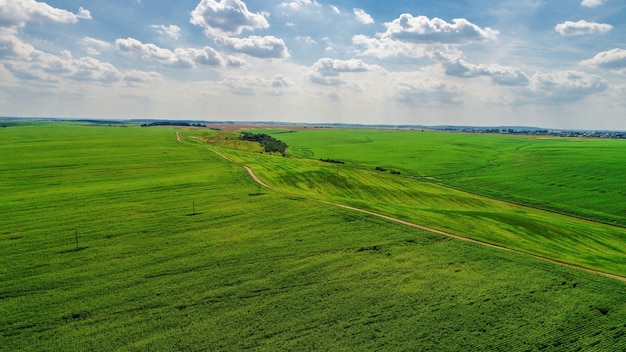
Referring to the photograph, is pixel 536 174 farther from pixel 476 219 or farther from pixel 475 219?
pixel 475 219

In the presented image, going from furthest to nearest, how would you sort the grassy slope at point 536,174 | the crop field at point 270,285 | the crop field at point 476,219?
the grassy slope at point 536,174, the crop field at point 476,219, the crop field at point 270,285

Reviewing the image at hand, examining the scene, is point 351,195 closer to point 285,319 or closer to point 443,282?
point 443,282

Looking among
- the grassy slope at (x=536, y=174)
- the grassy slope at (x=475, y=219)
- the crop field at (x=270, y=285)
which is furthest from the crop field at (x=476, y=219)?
the grassy slope at (x=536, y=174)

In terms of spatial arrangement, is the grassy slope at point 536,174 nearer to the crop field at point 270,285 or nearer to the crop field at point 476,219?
the crop field at point 476,219

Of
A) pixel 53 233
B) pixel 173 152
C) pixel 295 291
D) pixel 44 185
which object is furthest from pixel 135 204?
pixel 173 152

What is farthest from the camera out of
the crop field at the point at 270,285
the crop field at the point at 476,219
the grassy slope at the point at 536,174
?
the grassy slope at the point at 536,174

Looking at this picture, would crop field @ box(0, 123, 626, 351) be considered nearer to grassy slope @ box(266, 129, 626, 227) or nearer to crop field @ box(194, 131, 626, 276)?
crop field @ box(194, 131, 626, 276)

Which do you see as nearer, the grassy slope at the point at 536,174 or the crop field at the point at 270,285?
the crop field at the point at 270,285

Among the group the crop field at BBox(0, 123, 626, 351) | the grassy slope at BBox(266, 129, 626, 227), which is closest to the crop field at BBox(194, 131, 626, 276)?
the crop field at BBox(0, 123, 626, 351)

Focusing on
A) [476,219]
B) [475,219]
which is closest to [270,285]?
[475,219]
